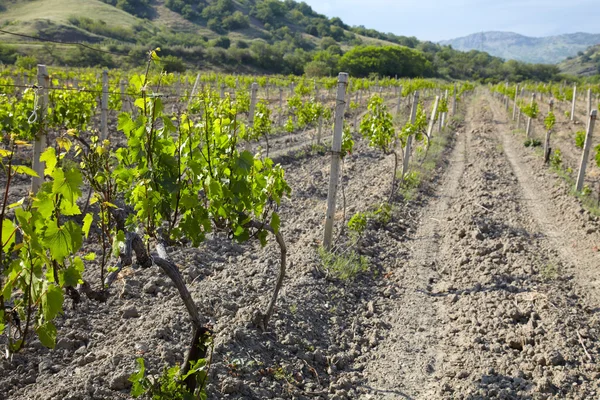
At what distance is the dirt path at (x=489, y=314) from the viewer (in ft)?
13.7

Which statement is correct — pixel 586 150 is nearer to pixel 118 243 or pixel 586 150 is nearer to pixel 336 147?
pixel 336 147

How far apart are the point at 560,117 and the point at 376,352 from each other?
23.6 meters

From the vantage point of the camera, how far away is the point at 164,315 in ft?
14.7

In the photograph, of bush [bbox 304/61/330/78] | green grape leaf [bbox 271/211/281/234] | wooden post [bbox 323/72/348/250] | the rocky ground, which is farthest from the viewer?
bush [bbox 304/61/330/78]

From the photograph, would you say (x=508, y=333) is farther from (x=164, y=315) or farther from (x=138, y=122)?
(x=138, y=122)

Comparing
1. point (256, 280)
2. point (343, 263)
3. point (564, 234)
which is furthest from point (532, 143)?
point (256, 280)

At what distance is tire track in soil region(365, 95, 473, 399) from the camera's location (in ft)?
14.0

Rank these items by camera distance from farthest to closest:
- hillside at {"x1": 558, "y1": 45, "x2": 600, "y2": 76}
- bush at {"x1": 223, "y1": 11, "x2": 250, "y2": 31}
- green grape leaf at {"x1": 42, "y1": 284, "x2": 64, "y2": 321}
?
1. hillside at {"x1": 558, "y1": 45, "x2": 600, "y2": 76}
2. bush at {"x1": 223, "y1": 11, "x2": 250, "y2": 31}
3. green grape leaf at {"x1": 42, "y1": 284, "x2": 64, "y2": 321}

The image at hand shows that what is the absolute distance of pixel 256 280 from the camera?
18.1ft

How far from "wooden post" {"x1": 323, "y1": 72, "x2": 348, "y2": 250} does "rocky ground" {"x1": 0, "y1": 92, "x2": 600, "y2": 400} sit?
353 mm

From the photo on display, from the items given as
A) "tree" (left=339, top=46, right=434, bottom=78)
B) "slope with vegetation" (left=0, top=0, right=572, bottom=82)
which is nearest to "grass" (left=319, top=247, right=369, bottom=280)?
"slope with vegetation" (left=0, top=0, right=572, bottom=82)

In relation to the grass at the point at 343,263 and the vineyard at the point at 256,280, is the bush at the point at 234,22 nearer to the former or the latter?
the vineyard at the point at 256,280

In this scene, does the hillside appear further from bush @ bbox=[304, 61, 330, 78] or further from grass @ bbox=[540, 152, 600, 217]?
grass @ bbox=[540, 152, 600, 217]

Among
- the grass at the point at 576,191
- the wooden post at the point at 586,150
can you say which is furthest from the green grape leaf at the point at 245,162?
the wooden post at the point at 586,150
